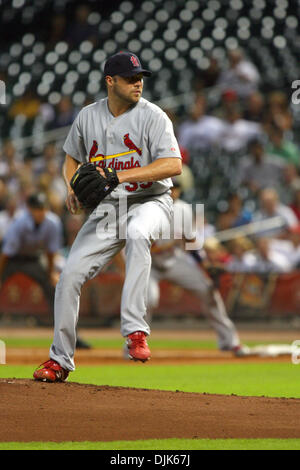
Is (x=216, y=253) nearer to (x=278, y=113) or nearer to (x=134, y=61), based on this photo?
(x=278, y=113)

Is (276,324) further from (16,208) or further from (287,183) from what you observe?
(16,208)

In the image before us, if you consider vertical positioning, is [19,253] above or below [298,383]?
above

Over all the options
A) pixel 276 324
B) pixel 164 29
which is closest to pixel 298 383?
pixel 276 324

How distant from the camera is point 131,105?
571 cm

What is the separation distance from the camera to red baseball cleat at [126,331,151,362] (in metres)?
5.25

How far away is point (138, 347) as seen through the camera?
5.29m

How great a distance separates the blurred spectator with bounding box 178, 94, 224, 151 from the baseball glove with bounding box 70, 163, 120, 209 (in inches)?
372

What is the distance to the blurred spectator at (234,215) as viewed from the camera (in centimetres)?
1402

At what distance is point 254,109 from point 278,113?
0.59m

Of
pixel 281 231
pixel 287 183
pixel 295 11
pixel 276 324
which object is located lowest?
pixel 276 324

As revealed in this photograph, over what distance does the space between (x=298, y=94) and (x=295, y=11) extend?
1.66 m

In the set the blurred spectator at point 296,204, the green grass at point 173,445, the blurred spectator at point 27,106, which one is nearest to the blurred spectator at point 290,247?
the blurred spectator at point 296,204

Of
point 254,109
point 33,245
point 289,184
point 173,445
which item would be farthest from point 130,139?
point 254,109

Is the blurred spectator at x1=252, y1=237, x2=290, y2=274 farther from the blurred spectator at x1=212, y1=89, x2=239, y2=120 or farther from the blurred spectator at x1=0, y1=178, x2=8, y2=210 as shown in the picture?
the blurred spectator at x1=0, y1=178, x2=8, y2=210
